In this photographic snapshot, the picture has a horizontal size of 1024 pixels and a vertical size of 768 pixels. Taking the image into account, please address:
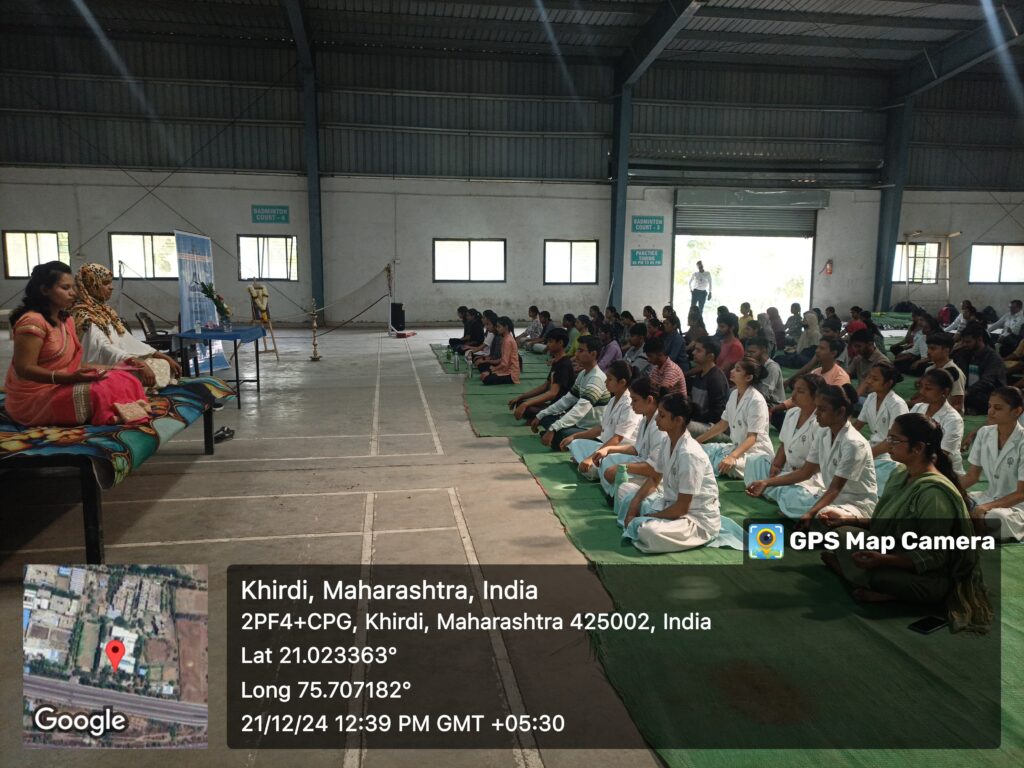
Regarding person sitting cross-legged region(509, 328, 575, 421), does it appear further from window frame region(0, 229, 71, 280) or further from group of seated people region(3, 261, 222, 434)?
window frame region(0, 229, 71, 280)

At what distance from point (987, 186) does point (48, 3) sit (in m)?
24.4

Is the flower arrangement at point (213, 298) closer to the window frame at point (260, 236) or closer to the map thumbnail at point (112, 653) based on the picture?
the window frame at point (260, 236)

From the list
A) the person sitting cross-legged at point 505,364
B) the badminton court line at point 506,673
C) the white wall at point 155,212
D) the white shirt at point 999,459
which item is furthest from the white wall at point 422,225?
the white shirt at point 999,459

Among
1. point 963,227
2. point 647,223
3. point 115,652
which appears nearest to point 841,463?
point 115,652

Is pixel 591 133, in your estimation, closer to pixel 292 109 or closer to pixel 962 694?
Answer: pixel 292 109

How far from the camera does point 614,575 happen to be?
158 inches

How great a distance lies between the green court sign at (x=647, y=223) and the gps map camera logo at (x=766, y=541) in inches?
638

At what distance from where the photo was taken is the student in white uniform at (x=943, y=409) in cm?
512

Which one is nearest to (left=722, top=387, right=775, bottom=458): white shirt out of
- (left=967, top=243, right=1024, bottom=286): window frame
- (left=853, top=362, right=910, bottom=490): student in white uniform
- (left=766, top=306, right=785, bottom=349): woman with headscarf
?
(left=853, top=362, right=910, bottom=490): student in white uniform

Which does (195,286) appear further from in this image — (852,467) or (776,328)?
(776,328)

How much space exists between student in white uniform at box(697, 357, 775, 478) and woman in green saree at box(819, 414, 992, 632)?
2.08 metres

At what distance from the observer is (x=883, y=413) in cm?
601

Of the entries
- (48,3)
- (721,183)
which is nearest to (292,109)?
(48,3)

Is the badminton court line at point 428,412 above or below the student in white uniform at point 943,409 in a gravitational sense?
below
